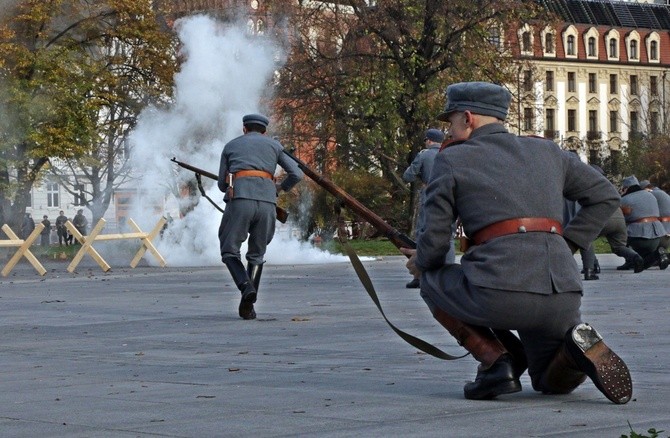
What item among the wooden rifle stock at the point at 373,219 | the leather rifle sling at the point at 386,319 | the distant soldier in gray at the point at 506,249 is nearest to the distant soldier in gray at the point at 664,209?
the wooden rifle stock at the point at 373,219

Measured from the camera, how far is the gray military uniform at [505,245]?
739 centimetres

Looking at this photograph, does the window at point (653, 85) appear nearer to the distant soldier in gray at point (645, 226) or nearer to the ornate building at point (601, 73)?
the ornate building at point (601, 73)

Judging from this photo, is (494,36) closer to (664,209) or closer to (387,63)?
(387,63)

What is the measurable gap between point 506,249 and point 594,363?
2.22ft

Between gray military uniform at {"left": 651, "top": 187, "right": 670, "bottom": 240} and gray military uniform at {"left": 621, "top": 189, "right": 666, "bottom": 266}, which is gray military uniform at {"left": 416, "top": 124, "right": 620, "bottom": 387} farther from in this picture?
gray military uniform at {"left": 651, "top": 187, "right": 670, "bottom": 240}

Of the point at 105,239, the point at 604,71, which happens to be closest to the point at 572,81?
the point at 604,71

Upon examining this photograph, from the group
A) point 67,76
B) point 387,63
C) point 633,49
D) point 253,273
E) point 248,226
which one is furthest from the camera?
point 633,49

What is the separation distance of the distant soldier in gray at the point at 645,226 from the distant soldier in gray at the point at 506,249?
1868 cm

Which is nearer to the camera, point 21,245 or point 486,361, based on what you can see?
point 486,361

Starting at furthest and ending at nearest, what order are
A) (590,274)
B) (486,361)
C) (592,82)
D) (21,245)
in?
(592,82), (21,245), (590,274), (486,361)

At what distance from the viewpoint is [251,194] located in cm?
1464

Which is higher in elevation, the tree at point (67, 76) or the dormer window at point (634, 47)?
the dormer window at point (634, 47)

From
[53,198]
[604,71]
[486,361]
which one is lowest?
[486,361]

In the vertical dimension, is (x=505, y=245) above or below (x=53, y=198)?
below
